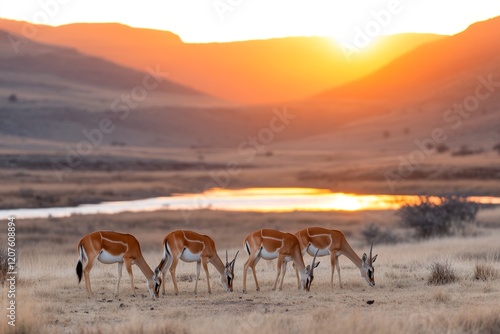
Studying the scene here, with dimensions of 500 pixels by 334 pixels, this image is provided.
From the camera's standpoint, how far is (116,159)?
80.2m

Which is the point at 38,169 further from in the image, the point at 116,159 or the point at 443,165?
the point at 443,165

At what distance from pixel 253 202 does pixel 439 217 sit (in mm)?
18928

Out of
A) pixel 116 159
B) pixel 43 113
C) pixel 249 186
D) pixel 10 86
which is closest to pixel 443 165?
pixel 249 186

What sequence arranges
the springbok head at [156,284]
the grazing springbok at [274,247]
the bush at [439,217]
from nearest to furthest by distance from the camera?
the springbok head at [156,284], the grazing springbok at [274,247], the bush at [439,217]

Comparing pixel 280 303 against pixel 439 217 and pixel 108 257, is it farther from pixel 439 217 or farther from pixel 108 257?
pixel 439 217

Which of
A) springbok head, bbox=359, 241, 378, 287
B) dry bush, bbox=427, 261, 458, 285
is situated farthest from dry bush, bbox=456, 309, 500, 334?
dry bush, bbox=427, 261, 458, 285

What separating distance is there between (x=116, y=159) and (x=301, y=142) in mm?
57965

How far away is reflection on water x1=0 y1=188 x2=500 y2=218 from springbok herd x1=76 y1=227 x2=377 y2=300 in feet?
89.7

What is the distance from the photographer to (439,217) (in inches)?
1371

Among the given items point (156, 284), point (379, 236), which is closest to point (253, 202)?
point (379, 236)

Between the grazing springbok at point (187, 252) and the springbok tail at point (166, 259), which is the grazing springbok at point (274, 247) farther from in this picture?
the springbok tail at point (166, 259)

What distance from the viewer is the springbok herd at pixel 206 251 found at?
49.3ft

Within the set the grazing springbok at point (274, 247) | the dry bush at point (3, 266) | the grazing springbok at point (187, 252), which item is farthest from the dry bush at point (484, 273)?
the dry bush at point (3, 266)

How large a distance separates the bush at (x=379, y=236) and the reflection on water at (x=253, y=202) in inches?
445
